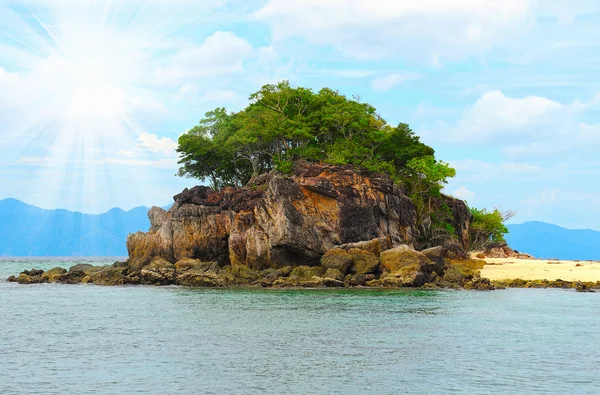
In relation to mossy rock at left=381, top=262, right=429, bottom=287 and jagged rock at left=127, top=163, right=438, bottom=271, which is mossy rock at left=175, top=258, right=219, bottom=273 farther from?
mossy rock at left=381, top=262, right=429, bottom=287

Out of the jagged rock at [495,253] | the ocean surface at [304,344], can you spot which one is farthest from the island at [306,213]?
the ocean surface at [304,344]

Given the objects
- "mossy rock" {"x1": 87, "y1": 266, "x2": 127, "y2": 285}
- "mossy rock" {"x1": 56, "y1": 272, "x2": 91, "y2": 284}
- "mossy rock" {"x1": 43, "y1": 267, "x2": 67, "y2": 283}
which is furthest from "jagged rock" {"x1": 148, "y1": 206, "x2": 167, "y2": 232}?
"mossy rock" {"x1": 43, "y1": 267, "x2": 67, "y2": 283}

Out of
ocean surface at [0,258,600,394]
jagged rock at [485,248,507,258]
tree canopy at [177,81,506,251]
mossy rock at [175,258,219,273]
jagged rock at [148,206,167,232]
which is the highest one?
tree canopy at [177,81,506,251]

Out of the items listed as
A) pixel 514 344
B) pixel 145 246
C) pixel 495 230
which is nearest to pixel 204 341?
pixel 514 344

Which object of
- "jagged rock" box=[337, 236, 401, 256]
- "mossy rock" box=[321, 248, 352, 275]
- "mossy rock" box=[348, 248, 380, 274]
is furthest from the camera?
"jagged rock" box=[337, 236, 401, 256]

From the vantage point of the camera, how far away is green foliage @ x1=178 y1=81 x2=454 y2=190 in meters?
73.4

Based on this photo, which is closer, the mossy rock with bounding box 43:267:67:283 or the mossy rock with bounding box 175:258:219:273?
the mossy rock with bounding box 175:258:219:273

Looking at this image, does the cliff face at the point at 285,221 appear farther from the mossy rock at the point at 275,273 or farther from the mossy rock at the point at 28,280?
the mossy rock at the point at 28,280

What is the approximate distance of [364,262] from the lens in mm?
59250

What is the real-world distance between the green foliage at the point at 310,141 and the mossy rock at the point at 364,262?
13.1m

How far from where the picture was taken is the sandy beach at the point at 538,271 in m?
65.1

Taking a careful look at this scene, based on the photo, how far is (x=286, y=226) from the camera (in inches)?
2442

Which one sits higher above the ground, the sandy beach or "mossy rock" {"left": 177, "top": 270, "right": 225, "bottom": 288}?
the sandy beach

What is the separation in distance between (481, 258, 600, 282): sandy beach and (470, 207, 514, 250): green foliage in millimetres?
15544
